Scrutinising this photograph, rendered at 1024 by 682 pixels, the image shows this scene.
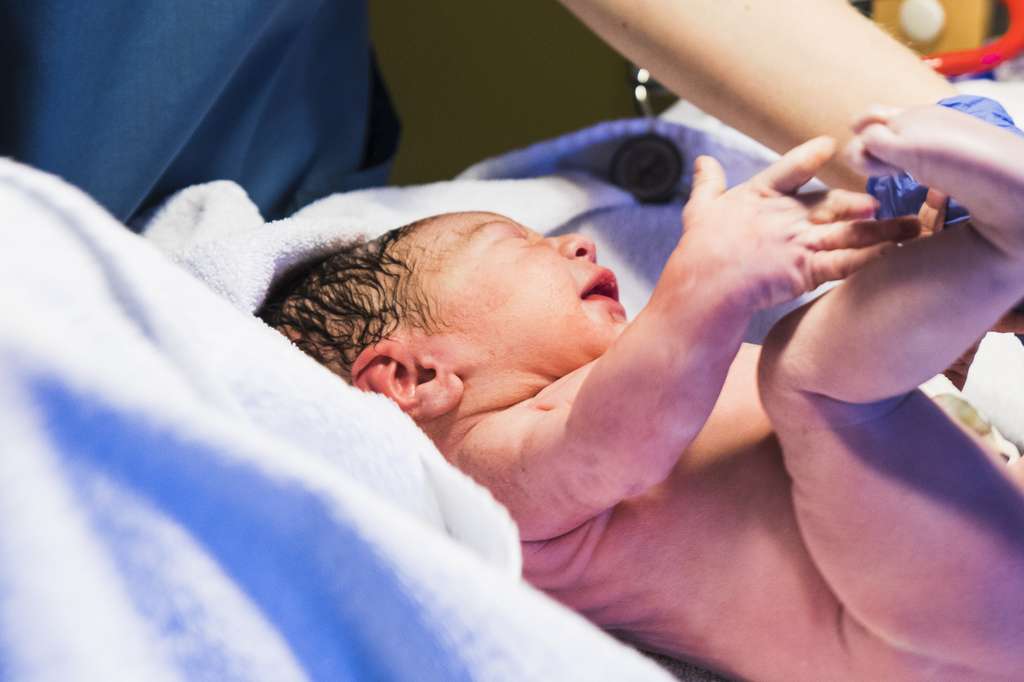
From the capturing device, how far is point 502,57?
1.39 m

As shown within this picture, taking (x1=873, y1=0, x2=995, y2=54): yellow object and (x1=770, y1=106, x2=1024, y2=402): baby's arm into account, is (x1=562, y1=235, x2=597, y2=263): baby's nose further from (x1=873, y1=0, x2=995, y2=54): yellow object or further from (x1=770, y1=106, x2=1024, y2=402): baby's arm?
(x1=873, y1=0, x2=995, y2=54): yellow object

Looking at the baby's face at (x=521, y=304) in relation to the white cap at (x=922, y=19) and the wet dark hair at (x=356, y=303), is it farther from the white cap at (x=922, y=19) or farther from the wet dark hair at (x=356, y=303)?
the white cap at (x=922, y=19)

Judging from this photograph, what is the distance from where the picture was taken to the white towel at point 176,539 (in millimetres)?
406

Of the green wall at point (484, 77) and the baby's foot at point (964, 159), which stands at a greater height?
the baby's foot at point (964, 159)

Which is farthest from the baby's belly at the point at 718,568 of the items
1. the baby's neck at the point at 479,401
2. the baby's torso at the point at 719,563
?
the baby's neck at the point at 479,401

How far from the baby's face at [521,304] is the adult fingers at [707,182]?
19cm

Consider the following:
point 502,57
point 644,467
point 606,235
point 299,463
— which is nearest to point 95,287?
point 299,463

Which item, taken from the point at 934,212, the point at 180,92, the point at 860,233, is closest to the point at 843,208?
the point at 860,233

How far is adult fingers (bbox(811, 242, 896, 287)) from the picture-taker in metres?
0.48

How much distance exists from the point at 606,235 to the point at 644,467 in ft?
1.56

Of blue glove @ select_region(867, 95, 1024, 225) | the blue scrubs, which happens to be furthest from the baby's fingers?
the blue scrubs

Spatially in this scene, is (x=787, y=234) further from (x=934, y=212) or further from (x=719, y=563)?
(x=719, y=563)

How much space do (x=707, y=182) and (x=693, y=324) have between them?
0.30 ft

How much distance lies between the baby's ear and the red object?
2.02 feet
